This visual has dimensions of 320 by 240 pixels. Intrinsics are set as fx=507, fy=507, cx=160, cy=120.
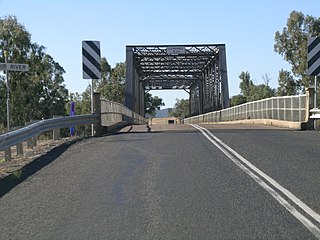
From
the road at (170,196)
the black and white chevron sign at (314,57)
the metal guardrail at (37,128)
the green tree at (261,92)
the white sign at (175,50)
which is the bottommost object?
the road at (170,196)

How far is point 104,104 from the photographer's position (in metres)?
19.7

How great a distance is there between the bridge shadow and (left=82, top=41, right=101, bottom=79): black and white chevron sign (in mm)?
4880

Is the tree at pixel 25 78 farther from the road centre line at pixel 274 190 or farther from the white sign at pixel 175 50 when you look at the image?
the road centre line at pixel 274 190

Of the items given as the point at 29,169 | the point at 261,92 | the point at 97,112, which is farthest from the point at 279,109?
the point at 261,92

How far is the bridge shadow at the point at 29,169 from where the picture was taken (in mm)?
8282

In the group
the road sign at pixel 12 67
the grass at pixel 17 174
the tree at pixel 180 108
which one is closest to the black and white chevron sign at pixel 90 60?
the road sign at pixel 12 67

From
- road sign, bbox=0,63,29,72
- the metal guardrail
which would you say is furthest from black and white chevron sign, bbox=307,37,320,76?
road sign, bbox=0,63,29,72

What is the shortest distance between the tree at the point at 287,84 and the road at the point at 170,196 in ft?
151

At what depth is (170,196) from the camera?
715 cm

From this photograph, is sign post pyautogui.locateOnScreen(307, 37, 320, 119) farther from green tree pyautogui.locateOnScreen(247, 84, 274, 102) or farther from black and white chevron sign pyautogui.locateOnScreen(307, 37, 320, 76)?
green tree pyautogui.locateOnScreen(247, 84, 274, 102)

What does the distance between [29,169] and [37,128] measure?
2.61 m

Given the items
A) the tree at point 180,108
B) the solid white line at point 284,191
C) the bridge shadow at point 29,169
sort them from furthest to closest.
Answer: the tree at point 180,108 → the bridge shadow at point 29,169 → the solid white line at point 284,191

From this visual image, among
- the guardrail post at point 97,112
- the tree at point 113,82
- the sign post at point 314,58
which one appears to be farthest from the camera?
the tree at point 113,82

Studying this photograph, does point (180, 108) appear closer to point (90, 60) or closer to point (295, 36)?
point (295, 36)
